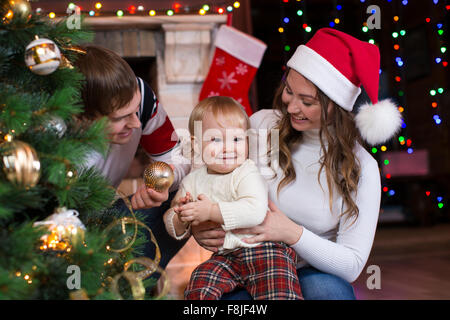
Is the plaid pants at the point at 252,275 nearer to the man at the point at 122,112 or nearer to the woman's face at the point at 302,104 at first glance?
the man at the point at 122,112

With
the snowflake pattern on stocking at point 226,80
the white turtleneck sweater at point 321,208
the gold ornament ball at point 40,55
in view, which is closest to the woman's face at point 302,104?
the white turtleneck sweater at point 321,208

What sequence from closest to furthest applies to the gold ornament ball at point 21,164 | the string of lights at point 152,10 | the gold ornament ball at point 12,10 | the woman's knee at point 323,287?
1. the gold ornament ball at point 21,164
2. the gold ornament ball at point 12,10
3. the woman's knee at point 323,287
4. the string of lights at point 152,10

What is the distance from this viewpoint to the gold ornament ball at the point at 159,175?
1.26 metres

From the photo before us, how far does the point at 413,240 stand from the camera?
4113mm

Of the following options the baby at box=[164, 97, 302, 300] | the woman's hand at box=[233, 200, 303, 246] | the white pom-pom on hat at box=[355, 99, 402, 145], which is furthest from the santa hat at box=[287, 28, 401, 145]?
the woman's hand at box=[233, 200, 303, 246]

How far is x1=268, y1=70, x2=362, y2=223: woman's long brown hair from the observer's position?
1433mm

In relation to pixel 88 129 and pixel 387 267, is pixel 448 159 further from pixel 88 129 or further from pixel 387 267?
pixel 88 129

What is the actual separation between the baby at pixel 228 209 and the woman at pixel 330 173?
0.17 feet

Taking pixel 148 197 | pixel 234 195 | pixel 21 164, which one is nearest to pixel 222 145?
pixel 234 195

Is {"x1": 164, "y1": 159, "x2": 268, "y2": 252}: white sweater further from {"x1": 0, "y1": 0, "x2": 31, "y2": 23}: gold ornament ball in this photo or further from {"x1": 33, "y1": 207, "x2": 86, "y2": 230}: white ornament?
{"x1": 0, "y1": 0, "x2": 31, "y2": 23}: gold ornament ball

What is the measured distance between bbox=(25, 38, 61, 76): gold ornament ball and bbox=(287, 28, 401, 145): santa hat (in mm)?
731

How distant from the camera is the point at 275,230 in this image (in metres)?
1.32
